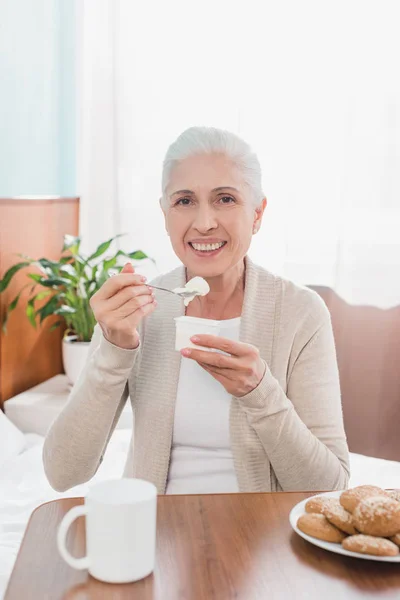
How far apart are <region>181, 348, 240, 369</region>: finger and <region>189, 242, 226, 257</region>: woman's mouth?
14.8 inches

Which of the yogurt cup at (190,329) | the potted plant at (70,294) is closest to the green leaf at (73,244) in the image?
the potted plant at (70,294)

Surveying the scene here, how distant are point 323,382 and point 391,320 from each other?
1.64m

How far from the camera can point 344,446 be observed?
1.45m

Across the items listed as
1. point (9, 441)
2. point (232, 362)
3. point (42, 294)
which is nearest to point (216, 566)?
point (232, 362)

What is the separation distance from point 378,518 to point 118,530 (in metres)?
0.31

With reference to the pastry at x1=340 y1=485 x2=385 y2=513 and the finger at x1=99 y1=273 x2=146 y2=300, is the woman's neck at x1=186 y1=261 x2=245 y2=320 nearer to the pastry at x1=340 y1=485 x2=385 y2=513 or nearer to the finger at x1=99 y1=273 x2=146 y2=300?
the finger at x1=99 y1=273 x2=146 y2=300

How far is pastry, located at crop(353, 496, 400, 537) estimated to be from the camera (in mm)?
919

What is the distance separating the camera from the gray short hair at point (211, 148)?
1558 millimetres

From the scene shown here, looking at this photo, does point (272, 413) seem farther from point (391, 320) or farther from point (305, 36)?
point (305, 36)

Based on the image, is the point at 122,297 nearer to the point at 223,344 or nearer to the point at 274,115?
the point at 223,344

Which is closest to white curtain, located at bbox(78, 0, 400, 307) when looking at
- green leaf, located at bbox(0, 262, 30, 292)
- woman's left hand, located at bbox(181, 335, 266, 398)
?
green leaf, located at bbox(0, 262, 30, 292)

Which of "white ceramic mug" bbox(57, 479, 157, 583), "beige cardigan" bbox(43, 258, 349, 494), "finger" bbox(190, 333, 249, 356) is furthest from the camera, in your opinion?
"beige cardigan" bbox(43, 258, 349, 494)

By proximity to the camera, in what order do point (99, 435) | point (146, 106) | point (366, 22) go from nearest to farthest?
1. point (99, 435)
2. point (366, 22)
3. point (146, 106)

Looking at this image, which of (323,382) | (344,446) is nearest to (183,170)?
(323,382)
